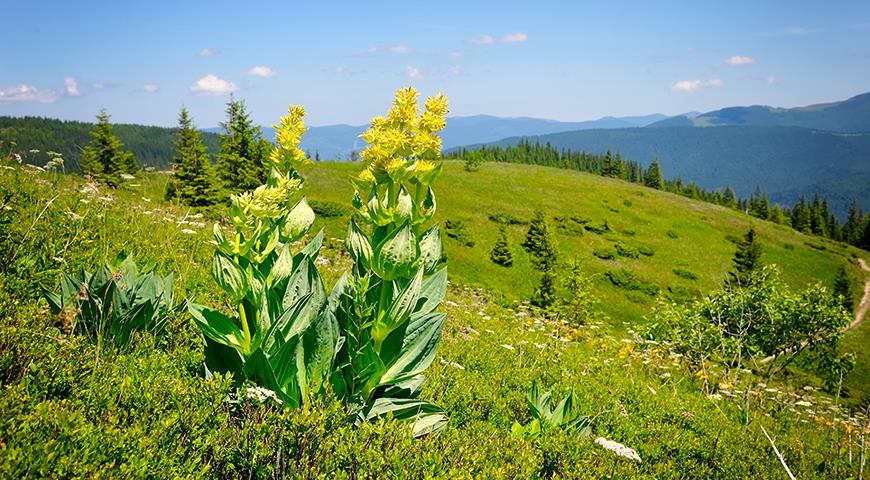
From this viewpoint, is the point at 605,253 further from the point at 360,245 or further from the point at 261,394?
the point at 261,394

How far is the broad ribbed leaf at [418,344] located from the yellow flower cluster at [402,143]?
0.99 m

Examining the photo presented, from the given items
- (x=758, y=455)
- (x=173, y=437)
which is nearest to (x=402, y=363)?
(x=173, y=437)

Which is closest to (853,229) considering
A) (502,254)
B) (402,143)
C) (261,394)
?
(502,254)

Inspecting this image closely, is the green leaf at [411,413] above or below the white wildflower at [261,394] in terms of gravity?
below

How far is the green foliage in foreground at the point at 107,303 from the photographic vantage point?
3.66m

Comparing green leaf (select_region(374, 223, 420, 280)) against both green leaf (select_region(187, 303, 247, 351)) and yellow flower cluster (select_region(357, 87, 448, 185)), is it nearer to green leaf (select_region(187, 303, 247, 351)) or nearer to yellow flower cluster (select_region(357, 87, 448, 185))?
yellow flower cluster (select_region(357, 87, 448, 185))

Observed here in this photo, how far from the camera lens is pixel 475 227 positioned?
46188 mm

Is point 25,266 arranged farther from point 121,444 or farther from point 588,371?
point 588,371

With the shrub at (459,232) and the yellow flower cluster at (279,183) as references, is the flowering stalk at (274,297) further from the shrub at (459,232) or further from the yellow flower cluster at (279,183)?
the shrub at (459,232)

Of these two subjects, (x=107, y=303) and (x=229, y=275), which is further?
(x=107, y=303)

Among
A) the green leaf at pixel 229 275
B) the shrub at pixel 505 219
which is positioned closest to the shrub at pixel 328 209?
the shrub at pixel 505 219

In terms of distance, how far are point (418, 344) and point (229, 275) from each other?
53.5 inches

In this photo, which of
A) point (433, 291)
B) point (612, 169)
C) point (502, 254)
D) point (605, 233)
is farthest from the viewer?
point (612, 169)

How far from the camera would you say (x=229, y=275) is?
2822 mm
